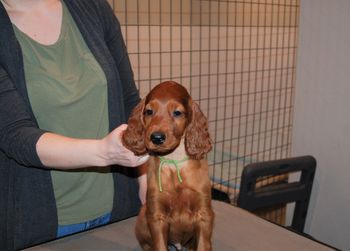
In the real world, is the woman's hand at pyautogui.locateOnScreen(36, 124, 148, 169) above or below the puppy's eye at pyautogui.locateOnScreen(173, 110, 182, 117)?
below

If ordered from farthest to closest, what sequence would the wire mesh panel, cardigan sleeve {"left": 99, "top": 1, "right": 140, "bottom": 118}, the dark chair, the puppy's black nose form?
→ the wire mesh panel < the dark chair < cardigan sleeve {"left": 99, "top": 1, "right": 140, "bottom": 118} < the puppy's black nose

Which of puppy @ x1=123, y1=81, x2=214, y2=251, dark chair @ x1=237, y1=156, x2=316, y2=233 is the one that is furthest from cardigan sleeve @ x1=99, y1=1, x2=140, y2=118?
dark chair @ x1=237, y1=156, x2=316, y2=233

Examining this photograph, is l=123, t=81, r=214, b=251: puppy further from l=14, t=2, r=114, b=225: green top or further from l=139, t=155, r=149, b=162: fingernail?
l=14, t=2, r=114, b=225: green top

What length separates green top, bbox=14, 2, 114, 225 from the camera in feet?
3.46

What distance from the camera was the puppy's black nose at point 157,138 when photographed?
81 cm

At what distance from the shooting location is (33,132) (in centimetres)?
91

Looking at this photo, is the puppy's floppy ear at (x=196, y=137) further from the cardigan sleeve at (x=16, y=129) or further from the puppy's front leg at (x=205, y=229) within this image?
the cardigan sleeve at (x=16, y=129)

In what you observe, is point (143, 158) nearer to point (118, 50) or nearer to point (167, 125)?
point (167, 125)

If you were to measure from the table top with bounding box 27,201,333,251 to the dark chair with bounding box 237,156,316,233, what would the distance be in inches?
17.6

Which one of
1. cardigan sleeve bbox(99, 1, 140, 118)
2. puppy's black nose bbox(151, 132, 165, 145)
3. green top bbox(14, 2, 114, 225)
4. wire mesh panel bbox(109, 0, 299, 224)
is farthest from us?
wire mesh panel bbox(109, 0, 299, 224)

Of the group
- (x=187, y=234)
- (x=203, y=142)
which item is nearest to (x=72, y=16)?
(x=203, y=142)

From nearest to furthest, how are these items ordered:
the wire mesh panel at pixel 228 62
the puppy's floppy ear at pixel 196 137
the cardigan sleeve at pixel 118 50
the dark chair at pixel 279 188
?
the puppy's floppy ear at pixel 196 137
the cardigan sleeve at pixel 118 50
the dark chair at pixel 279 188
the wire mesh panel at pixel 228 62

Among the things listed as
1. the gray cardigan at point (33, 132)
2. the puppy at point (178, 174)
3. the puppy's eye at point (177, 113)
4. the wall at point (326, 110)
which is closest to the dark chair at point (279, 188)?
the wall at point (326, 110)

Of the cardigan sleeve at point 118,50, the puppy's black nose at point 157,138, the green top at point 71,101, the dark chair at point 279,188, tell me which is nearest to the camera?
the puppy's black nose at point 157,138
